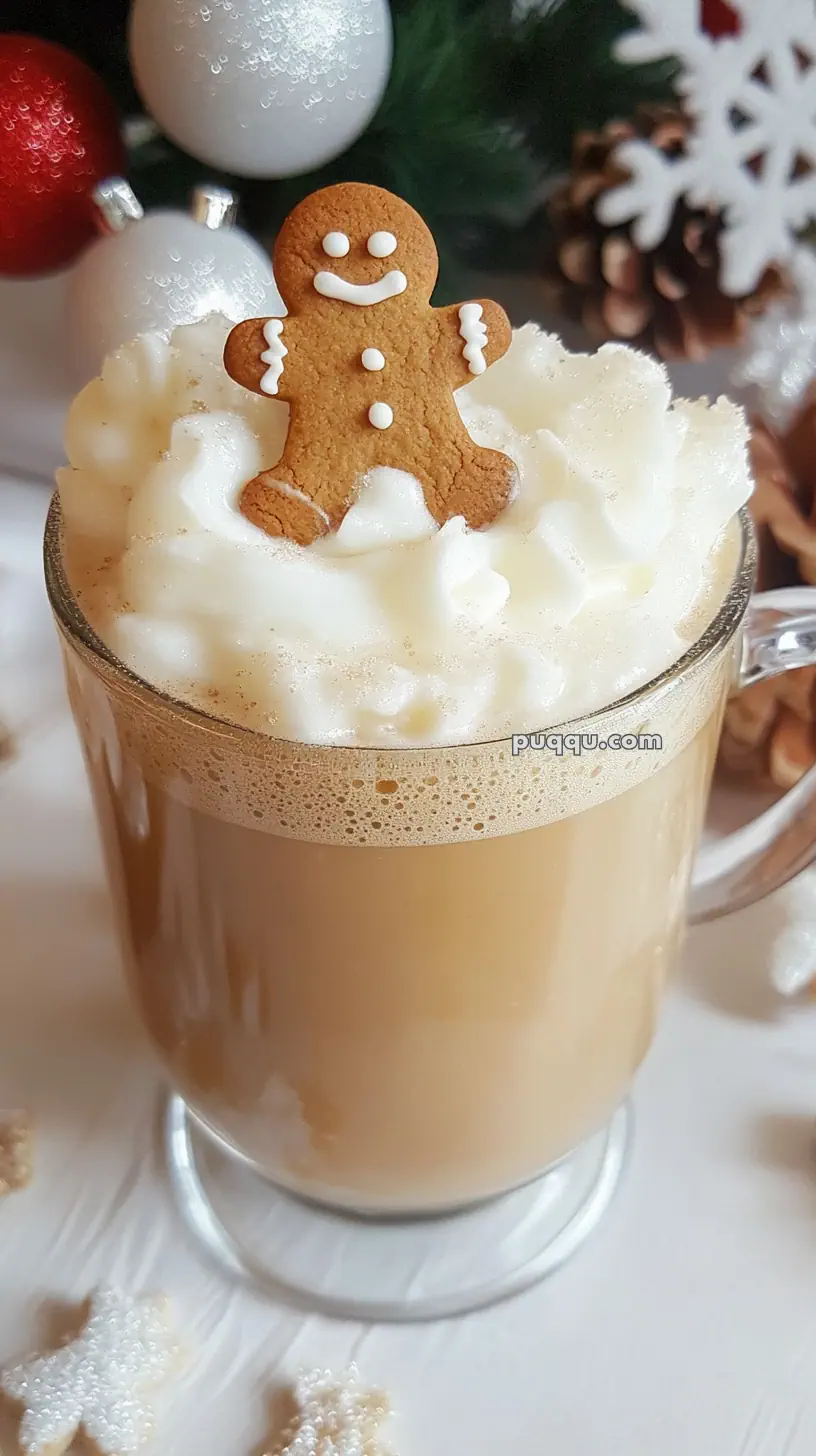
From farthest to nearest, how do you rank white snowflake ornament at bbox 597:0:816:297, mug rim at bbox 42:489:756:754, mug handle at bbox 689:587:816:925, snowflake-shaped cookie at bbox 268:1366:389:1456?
white snowflake ornament at bbox 597:0:816:297
mug handle at bbox 689:587:816:925
snowflake-shaped cookie at bbox 268:1366:389:1456
mug rim at bbox 42:489:756:754

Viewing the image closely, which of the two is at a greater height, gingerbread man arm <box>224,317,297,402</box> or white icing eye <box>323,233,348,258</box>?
white icing eye <box>323,233,348,258</box>

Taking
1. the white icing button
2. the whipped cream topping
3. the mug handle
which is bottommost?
the mug handle

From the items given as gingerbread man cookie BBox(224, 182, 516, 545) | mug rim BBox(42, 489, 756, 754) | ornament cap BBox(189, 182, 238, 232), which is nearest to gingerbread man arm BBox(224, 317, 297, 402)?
gingerbread man cookie BBox(224, 182, 516, 545)

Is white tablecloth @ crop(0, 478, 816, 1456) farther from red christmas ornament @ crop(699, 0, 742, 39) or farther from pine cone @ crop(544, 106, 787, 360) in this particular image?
red christmas ornament @ crop(699, 0, 742, 39)

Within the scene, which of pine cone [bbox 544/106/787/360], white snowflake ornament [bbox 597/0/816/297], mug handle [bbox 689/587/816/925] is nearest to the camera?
mug handle [bbox 689/587/816/925]

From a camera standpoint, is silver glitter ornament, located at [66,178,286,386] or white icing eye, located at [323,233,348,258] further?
silver glitter ornament, located at [66,178,286,386]

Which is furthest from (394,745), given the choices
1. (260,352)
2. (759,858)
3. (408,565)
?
(759,858)

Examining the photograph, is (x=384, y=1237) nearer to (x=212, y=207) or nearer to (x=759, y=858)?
(x=759, y=858)
